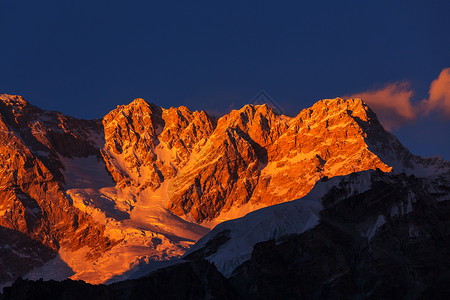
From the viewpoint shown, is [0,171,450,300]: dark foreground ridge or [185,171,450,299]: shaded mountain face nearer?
[0,171,450,300]: dark foreground ridge

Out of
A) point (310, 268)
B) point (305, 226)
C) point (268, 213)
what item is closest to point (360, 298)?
point (310, 268)

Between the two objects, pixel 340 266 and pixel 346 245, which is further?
pixel 346 245

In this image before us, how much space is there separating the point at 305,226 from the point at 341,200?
11.8 m

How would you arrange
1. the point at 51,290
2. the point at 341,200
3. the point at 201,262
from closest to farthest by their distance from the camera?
the point at 51,290
the point at 201,262
the point at 341,200

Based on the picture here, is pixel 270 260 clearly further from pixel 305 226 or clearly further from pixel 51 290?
pixel 51 290

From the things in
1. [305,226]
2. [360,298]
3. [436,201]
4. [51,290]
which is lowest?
[51,290]

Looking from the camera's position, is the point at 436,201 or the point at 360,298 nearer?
the point at 360,298

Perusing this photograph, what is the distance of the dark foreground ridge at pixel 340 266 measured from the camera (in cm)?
11994

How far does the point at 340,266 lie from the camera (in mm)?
133750

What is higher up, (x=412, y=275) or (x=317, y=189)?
(x=317, y=189)

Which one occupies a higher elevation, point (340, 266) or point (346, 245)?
point (346, 245)

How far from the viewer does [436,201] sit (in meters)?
155

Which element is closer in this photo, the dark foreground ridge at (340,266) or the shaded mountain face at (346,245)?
the dark foreground ridge at (340,266)

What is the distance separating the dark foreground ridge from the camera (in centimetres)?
11994
